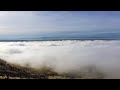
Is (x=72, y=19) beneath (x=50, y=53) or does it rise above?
above

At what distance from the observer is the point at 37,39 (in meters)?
3.71

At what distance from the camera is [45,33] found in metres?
3.71
